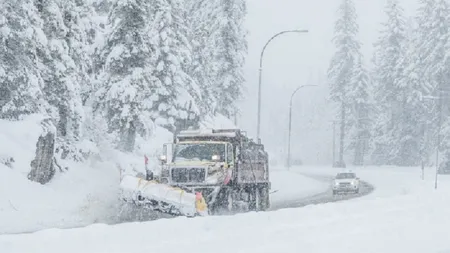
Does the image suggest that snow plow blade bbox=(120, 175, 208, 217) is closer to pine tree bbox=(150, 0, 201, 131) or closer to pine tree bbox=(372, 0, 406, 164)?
pine tree bbox=(150, 0, 201, 131)

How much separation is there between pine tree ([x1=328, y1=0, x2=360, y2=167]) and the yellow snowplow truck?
58438mm

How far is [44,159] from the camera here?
2223 centimetres

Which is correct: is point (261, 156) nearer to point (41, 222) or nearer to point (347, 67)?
point (41, 222)

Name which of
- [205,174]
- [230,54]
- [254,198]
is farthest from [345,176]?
[205,174]

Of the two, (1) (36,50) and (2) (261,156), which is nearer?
(1) (36,50)

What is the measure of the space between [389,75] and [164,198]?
58708 millimetres

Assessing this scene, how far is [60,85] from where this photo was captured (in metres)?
22.7

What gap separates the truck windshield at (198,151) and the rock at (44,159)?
485cm

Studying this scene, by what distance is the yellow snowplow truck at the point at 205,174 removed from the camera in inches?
674

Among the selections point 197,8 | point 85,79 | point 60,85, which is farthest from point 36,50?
point 197,8

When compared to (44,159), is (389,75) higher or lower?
higher

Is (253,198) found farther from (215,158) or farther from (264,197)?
(215,158)

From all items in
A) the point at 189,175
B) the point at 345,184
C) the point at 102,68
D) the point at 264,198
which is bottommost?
the point at 345,184

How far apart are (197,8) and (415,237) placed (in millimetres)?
38422
